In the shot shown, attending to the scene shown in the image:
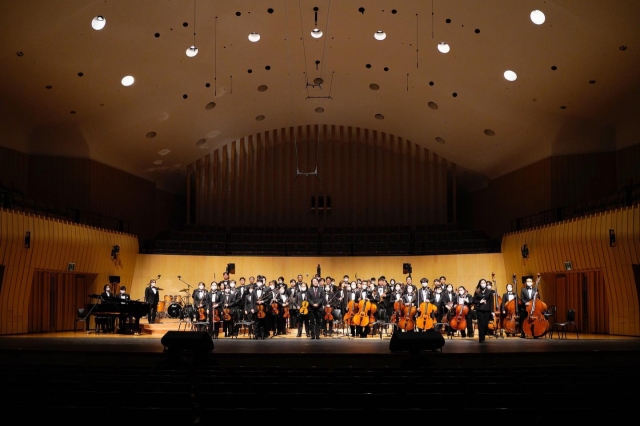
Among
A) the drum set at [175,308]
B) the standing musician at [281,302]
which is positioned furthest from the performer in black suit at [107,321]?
the standing musician at [281,302]

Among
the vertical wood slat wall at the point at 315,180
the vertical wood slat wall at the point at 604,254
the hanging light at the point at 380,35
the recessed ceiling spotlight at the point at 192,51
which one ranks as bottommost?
the vertical wood slat wall at the point at 604,254

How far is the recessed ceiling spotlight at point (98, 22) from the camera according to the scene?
13.9m

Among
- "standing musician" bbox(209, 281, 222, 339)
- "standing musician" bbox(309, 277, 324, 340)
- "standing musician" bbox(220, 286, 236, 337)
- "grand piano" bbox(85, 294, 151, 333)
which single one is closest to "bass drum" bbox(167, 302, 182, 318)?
"standing musician" bbox(209, 281, 222, 339)

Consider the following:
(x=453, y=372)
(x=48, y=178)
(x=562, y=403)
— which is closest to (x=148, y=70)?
(x=48, y=178)

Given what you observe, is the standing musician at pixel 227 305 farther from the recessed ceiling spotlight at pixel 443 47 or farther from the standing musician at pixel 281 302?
the recessed ceiling spotlight at pixel 443 47

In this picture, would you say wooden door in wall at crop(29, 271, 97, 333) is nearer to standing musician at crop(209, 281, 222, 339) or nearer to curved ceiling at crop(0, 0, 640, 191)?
curved ceiling at crop(0, 0, 640, 191)

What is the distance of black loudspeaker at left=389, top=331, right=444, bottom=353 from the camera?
8156 mm

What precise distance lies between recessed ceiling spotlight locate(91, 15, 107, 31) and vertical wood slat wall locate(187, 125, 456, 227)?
336 inches

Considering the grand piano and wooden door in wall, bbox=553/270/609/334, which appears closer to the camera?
the grand piano

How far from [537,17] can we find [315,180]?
35.5 feet

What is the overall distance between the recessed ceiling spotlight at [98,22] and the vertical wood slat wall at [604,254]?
11289 mm

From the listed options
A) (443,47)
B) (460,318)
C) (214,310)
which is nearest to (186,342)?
(214,310)

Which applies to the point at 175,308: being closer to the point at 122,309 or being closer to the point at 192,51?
the point at 122,309

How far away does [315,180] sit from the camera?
22891 millimetres
